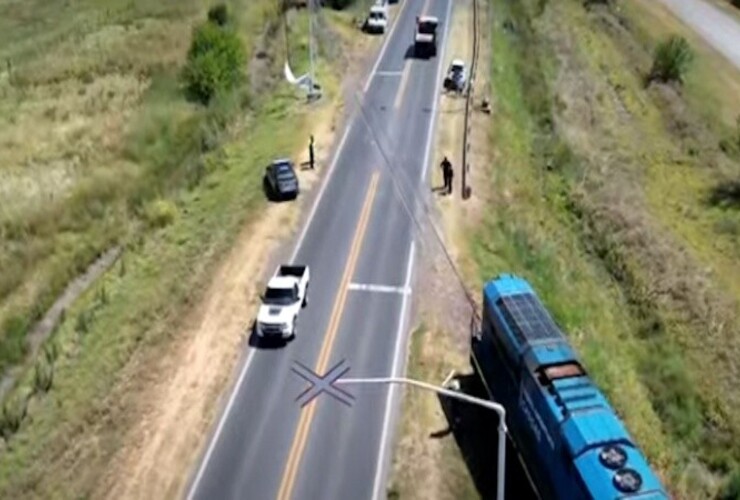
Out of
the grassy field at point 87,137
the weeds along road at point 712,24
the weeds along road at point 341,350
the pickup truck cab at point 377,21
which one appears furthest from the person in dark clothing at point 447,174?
the weeds along road at point 712,24

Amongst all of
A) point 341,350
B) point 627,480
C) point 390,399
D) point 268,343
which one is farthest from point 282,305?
point 627,480

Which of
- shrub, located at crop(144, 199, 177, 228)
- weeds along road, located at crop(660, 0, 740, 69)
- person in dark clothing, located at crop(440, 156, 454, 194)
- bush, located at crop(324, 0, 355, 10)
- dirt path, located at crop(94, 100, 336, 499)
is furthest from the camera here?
weeds along road, located at crop(660, 0, 740, 69)

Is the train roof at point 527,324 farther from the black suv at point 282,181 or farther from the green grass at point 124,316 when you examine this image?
the black suv at point 282,181

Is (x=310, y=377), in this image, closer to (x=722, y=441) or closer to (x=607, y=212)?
(x=722, y=441)

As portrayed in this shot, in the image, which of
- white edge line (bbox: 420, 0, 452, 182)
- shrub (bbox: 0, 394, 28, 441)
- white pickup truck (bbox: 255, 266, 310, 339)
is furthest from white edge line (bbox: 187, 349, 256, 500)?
white edge line (bbox: 420, 0, 452, 182)

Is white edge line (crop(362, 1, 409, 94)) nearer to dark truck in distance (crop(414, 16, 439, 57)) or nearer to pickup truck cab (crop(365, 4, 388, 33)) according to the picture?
pickup truck cab (crop(365, 4, 388, 33))

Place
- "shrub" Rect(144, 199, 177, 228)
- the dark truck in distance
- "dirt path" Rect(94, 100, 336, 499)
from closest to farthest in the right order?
"dirt path" Rect(94, 100, 336, 499) < "shrub" Rect(144, 199, 177, 228) < the dark truck in distance
